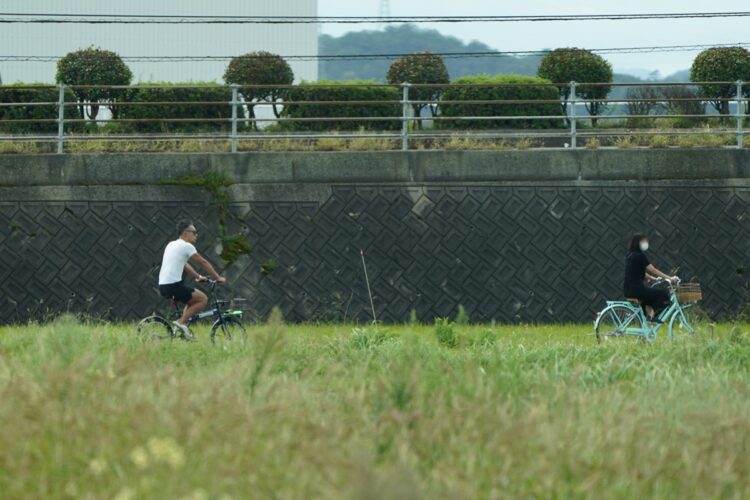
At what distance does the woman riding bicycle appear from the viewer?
1677 cm

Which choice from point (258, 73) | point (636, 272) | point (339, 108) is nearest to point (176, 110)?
point (339, 108)

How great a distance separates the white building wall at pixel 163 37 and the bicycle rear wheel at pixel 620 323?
1085 inches

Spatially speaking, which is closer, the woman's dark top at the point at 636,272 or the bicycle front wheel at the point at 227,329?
the bicycle front wheel at the point at 227,329

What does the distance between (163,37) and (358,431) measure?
3874 centimetres

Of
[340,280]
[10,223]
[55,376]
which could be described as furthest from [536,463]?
[10,223]

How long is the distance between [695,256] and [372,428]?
1543 cm

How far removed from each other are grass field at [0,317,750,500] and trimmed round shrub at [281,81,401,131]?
16.7 meters

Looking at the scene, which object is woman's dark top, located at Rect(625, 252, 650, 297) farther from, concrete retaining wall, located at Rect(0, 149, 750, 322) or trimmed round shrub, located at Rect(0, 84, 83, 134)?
trimmed round shrub, located at Rect(0, 84, 83, 134)

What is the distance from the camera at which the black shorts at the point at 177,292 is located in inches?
604

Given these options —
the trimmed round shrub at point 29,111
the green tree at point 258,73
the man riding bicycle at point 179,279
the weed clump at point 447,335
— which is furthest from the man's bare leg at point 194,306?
the green tree at point 258,73

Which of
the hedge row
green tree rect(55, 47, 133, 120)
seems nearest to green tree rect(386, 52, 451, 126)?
the hedge row

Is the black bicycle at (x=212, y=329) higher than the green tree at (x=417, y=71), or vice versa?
the green tree at (x=417, y=71)

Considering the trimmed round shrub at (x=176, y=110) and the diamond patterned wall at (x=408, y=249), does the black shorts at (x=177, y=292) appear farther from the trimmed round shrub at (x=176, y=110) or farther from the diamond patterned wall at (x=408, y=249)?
the trimmed round shrub at (x=176, y=110)

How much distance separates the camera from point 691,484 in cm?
671
